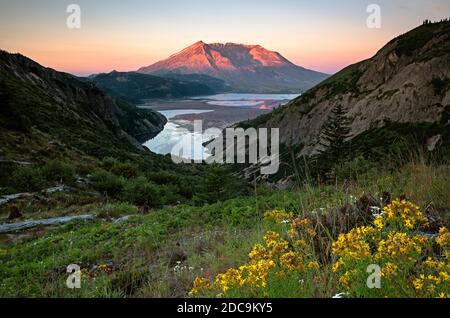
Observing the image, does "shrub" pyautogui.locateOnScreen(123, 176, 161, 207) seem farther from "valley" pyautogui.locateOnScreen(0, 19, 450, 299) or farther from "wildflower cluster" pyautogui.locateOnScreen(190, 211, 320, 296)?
"wildflower cluster" pyautogui.locateOnScreen(190, 211, 320, 296)

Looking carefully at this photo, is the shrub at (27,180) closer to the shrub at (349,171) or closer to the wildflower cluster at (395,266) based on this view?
the shrub at (349,171)

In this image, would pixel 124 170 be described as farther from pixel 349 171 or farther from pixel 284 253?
pixel 284 253

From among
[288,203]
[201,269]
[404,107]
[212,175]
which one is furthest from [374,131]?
[201,269]

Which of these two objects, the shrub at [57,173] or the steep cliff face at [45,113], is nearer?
the shrub at [57,173]

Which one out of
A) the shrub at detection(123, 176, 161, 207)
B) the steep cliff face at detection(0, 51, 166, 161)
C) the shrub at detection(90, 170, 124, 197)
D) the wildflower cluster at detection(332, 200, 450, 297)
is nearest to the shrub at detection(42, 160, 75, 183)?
the shrub at detection(90, 170, 124, 197)

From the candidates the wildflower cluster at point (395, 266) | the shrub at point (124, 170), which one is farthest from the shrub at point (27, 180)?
the wildflower cluster at point (395, 266)
